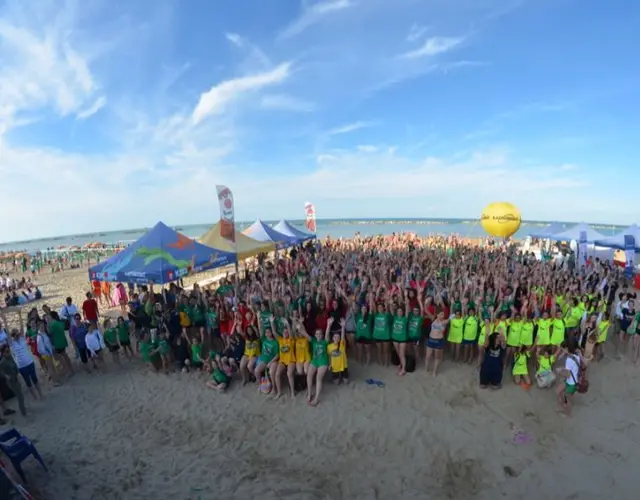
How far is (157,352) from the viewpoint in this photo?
676cm

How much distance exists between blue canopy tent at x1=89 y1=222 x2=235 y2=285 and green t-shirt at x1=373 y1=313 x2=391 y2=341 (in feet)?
13.8

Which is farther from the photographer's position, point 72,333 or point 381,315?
point 72,333

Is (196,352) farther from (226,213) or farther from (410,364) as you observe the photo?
(410,364)

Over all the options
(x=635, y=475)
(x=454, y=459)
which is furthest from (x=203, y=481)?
(x=635, y=475)

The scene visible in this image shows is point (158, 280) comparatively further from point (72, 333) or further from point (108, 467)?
point (108, 467)

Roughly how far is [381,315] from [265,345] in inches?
78.6

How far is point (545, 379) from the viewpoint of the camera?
550 centimetres

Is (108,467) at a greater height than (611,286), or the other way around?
(611,286)

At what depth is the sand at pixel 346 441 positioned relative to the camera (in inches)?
161

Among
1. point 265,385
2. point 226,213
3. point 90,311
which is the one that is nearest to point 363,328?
point 265,385

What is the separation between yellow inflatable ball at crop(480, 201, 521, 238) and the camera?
1770cm

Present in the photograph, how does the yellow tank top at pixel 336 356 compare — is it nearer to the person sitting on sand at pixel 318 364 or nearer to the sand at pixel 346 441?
the person sitting on sand at pixel 318 364

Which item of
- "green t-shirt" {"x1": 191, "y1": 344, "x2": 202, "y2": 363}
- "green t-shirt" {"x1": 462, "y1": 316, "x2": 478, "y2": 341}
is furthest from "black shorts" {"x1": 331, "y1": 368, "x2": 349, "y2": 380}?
"green t-shirt" {"x1": 191, "y1": 344, "x2": 202, "y2": 363}

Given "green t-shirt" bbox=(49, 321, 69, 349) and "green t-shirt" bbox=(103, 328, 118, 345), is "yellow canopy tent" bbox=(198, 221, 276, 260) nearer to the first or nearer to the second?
"green t-shirt" bbox=(103, 328, 118, 345)
